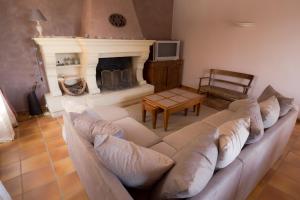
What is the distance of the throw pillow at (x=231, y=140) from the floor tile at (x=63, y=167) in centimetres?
163

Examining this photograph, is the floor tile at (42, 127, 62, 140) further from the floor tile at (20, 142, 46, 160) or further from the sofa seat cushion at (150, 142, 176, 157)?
the sofa seat cushion at (150, 142, 176, 157)

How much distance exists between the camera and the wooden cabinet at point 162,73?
443 centimetres

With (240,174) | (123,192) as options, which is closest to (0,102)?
(123,192)

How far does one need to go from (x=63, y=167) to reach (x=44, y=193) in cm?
35

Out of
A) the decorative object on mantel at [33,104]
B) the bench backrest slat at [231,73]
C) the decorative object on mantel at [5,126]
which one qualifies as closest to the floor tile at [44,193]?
the decorative object on mantel at [5,126]

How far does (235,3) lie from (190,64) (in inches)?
66.7

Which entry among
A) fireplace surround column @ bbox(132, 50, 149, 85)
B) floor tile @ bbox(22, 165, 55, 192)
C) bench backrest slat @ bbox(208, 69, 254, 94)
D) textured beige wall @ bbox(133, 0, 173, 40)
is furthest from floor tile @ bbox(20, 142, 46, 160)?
bench backrest slat @ bbox(208, 69, 254, 94)

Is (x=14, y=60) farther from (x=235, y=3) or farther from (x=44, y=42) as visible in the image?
(x=235, y=3)

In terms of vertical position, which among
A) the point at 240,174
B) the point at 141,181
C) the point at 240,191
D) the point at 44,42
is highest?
the point at 44,42

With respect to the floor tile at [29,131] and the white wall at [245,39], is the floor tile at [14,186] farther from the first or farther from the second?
the white wall at [245,39]

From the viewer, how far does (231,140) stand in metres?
1.19

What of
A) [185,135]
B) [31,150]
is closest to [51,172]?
[31,150]

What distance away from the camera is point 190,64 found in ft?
15.9

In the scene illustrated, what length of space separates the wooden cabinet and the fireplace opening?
0.44 metres
